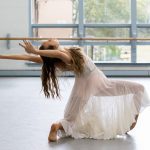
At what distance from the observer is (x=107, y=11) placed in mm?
9547

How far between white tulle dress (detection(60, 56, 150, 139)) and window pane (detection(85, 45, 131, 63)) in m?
6.11

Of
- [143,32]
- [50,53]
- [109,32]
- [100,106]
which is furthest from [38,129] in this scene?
[143,32]

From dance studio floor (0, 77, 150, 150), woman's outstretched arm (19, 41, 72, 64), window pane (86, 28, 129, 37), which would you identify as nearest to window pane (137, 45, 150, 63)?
window pane (86, 28, 129, 37)

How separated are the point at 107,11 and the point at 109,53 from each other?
1.08m

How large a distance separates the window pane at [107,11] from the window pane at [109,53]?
69 cm

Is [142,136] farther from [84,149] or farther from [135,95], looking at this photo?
[84,149]

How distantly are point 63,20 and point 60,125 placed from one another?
6.56 metres

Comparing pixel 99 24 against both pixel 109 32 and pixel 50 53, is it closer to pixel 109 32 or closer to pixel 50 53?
pixel 109 32

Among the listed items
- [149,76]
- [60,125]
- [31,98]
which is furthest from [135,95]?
[149,76]

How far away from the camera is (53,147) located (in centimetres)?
290

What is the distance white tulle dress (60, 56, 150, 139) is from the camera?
125 inches

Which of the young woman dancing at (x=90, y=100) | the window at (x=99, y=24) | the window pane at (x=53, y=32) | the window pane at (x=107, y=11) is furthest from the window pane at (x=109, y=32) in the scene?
the young woman dancing at (x=90, y=100)

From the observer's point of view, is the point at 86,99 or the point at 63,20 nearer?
the point at 86,99

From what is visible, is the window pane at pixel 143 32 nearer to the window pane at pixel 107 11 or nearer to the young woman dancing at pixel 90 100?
the window pane at pixel 107 11
